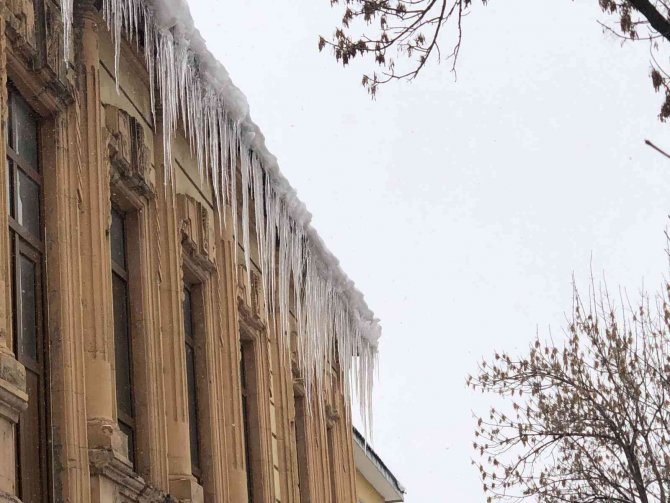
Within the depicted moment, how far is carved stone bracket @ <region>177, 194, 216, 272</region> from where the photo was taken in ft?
37.1

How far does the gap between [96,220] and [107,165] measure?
52 cm

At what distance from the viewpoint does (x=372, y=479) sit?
74.3 feet

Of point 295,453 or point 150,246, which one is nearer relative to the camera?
point 150,246

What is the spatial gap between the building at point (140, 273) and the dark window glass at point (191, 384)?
19 mm

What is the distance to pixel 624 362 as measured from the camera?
55.6 ft

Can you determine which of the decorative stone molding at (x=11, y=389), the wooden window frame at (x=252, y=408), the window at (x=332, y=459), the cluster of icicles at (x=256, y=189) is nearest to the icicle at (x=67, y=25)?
the cluster of icicles at (x=256, y=189)

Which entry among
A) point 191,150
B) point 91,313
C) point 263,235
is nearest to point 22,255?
point 91,313

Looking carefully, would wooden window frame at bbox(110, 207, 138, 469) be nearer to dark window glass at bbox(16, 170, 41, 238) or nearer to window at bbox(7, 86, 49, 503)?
window at bbox(7, 86, 49, 503)

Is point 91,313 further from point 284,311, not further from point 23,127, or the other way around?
point 284,311

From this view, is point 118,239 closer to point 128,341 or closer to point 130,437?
point 128,341

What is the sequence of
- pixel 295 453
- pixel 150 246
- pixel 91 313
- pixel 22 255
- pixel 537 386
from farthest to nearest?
pixel 537 386 < pixel 295 453 < pixel 150 246 < pixel 91 313 < pixel 22 255

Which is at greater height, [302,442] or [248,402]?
[302,442]

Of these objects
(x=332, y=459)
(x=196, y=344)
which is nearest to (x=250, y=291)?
(x=196, y=344)

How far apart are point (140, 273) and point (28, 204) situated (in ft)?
6.14
